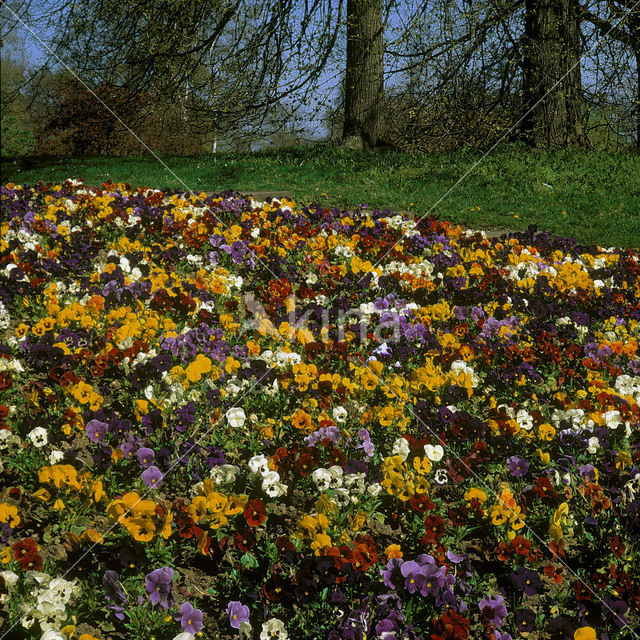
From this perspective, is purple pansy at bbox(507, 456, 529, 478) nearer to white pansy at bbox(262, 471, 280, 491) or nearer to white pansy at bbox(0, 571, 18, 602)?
white pansy at bbox(262, 471, 280, 491)

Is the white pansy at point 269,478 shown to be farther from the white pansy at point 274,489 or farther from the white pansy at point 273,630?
the white pansy at point 273,630

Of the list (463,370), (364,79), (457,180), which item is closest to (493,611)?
(463,370)

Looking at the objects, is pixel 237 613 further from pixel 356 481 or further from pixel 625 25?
pixel 625 25

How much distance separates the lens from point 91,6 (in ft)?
38.6

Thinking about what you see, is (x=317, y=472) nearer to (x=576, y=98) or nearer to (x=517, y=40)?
(x=517, y=40)

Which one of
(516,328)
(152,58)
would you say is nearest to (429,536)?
(516,328)

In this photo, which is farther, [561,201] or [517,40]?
[517,40]

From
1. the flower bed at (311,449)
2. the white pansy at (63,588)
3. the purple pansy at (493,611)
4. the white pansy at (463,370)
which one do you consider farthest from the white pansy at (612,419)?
the white pansy at (63,588)

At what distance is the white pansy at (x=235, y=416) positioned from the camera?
3474 millimetres

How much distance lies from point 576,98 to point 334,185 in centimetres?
582

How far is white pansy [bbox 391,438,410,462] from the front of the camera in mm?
3271

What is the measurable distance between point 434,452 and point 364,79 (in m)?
12.1

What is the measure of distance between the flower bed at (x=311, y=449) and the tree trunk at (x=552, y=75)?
23.8ft

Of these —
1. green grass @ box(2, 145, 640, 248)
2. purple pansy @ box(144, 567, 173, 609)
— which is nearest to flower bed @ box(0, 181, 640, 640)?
purple pansy @ box(144, 567, 173, 609)
